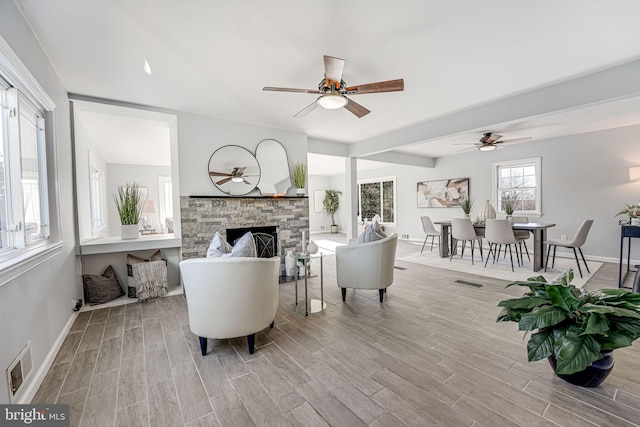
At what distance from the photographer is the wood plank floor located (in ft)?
5.12

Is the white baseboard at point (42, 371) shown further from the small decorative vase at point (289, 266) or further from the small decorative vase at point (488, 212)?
the small decorative vase at point (488, 212)

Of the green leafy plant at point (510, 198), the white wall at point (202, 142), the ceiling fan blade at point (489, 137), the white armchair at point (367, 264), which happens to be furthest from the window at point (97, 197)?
the green leafy plant at point (510, 198)

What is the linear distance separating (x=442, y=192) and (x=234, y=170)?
5.91 metres

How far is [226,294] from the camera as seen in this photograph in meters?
2.10

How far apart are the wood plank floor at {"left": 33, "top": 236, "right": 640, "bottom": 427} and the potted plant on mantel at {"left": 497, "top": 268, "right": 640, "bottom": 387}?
0.24m

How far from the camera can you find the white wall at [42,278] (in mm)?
1572

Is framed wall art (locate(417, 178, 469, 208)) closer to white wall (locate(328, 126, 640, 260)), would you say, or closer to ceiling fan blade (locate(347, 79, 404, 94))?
white wall (locate(328, 126, 640, 260))

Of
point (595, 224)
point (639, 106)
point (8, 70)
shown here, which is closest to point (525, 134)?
point (639, 106)

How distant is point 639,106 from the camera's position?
12.6 feet

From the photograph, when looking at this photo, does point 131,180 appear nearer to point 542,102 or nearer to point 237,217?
point 237,217

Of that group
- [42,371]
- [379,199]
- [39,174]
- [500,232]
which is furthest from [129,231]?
[379,199]

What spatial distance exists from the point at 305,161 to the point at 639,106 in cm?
502

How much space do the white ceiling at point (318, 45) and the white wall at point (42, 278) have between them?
18 cm

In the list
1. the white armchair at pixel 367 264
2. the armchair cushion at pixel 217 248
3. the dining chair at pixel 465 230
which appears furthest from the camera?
the dining chair at pixel 465 230
